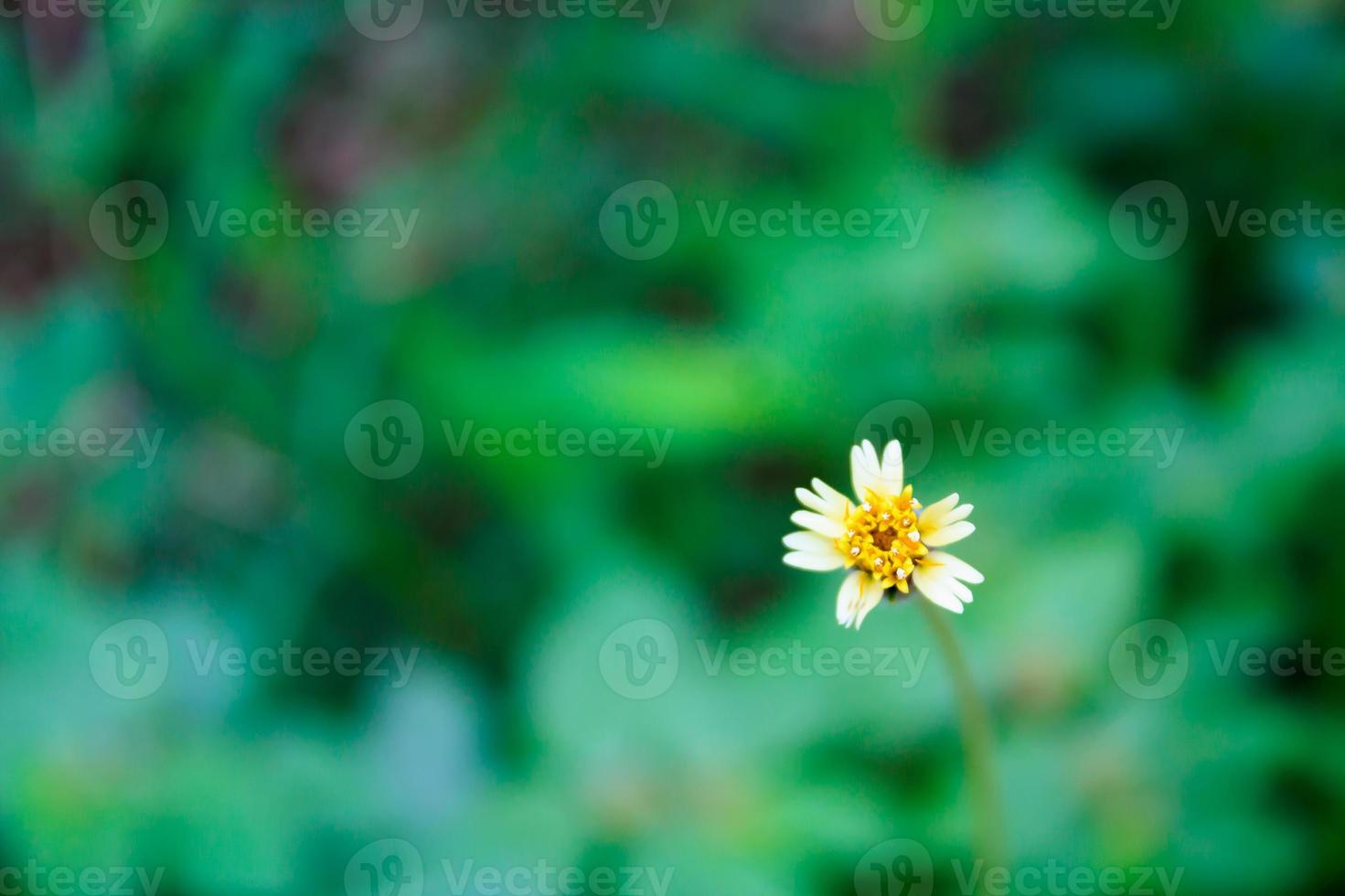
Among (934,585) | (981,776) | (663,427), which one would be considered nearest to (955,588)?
(934,585)

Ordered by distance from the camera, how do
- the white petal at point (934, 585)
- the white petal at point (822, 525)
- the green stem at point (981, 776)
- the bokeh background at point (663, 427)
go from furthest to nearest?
1. the bokeh background at point (663, 427)
2. the green stem at point (981, 776)
3. the white petal at point (822, 525)
4. the white petal at point (934, 585)

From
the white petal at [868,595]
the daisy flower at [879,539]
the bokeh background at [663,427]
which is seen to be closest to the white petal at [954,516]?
the daisy flower at [879,539]

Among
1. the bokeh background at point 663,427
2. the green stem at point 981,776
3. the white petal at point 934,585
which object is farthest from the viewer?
the bokeh background at point 663,427

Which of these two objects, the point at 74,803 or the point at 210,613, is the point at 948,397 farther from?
the point at 74,803

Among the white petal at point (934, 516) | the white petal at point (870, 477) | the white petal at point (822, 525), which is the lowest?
the white petal at point (822, 525)

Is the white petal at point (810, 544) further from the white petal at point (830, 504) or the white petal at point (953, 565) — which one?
the white petal at point (953, 565)

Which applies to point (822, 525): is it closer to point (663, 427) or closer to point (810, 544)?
point (810, 544)
